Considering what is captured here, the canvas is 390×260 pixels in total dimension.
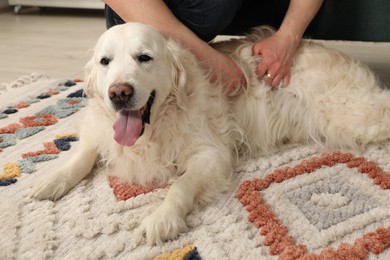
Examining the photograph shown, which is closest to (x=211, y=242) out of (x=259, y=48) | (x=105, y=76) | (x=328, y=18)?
(x=105, y=76)

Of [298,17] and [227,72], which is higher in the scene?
[298,17]

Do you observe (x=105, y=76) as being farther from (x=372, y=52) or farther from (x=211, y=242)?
(x=372, y=52)

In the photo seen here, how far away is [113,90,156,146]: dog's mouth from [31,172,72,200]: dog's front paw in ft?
0.73

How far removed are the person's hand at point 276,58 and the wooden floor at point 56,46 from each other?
98 centimetres

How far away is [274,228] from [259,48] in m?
0.81

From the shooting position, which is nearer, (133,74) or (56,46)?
(133,74)

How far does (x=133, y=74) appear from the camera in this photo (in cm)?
121

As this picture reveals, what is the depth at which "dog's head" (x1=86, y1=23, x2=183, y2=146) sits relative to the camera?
3.91ft

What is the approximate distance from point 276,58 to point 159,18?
1.57 ft

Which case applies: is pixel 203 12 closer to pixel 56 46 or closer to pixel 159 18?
pixel 159 18

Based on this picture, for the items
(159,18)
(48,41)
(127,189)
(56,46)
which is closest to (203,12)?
(159,18)

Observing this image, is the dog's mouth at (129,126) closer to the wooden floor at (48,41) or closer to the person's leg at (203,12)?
the person's leg at (203,12)

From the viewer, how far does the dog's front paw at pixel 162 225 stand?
3.43 feet

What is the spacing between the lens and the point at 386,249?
38.8 inches
